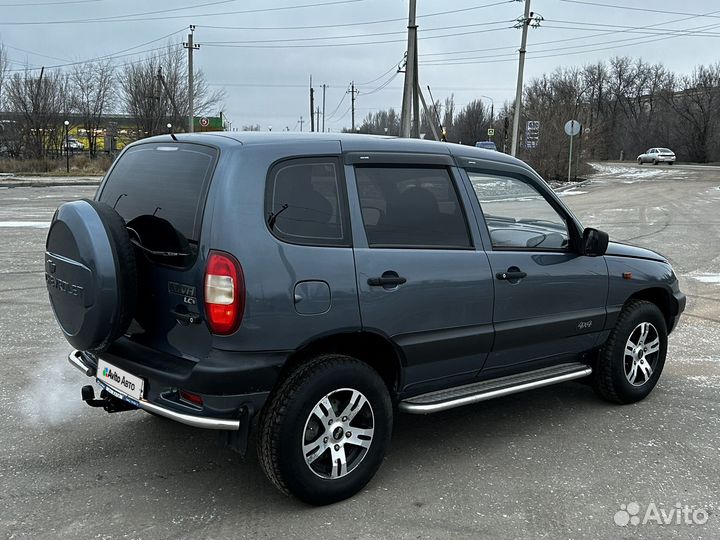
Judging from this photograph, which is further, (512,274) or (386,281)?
(512,274)

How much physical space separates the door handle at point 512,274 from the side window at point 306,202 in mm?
1062

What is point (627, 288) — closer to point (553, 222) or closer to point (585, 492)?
point (553, 222)

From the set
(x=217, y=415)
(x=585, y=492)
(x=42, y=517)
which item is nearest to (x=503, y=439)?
(x=585, y=492)

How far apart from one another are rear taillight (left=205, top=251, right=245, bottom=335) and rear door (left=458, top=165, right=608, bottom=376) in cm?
159

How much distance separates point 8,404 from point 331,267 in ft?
9.38

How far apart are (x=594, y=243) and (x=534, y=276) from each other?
1.81 feet

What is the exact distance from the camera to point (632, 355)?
4.77 meters

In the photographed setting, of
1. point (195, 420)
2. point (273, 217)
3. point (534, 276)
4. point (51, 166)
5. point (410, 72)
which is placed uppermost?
point (410, 72)

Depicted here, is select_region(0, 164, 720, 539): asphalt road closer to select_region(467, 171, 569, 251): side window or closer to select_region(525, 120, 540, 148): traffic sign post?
select_region(467, 171, 569, 251): side window

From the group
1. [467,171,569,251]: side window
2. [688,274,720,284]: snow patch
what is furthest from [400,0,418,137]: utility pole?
[467,171,569,251]: side window

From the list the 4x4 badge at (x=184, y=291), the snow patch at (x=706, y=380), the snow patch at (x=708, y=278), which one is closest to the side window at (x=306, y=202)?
the 4x4 badge at (x=184, y=291)

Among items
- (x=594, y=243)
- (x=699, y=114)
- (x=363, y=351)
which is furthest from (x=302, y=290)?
(x=699, y=114)

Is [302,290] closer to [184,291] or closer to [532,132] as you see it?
[184,291]

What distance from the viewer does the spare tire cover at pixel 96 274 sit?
3.15 m
